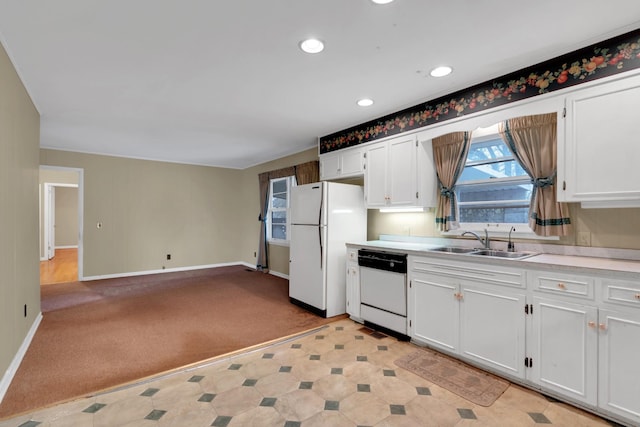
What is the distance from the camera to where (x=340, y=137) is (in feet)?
14.0

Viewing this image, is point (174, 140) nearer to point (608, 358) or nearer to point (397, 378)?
point (397, 378)

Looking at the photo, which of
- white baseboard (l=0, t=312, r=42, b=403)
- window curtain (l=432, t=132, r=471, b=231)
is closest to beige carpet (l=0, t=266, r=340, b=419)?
white baseboard (l=0, t=312, r=42, b=403)

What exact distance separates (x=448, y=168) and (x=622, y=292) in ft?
5.64

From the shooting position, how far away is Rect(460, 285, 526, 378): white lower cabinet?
225 cm

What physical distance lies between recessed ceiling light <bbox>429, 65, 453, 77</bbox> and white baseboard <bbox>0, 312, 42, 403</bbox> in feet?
13.3

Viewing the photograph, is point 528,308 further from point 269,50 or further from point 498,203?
point 269,50

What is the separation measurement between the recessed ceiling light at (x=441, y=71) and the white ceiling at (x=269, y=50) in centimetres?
5

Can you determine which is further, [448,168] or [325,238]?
[325,238]

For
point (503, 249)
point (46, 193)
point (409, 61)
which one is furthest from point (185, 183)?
point (503, 249)

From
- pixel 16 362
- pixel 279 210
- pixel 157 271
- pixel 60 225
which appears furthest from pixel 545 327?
pixel 60 225

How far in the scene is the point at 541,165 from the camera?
256 centimetres

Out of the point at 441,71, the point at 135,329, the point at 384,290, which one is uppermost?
the point at 441,71

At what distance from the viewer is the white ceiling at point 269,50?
1.81 meters

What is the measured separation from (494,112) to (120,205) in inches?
255
